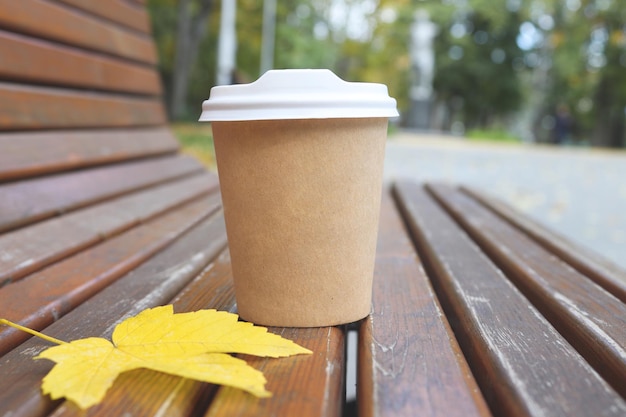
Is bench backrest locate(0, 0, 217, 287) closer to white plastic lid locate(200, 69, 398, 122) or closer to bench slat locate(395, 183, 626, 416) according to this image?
white plastic lid locate(200, 69, 398, 122)

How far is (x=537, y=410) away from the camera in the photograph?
0.70m

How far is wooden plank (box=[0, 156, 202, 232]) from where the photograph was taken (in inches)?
57.9

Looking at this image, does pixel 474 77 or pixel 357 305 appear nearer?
pixel 357 305

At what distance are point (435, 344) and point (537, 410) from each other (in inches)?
9.7

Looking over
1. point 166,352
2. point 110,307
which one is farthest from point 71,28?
point 166,352

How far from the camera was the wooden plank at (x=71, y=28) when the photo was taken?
1.74m

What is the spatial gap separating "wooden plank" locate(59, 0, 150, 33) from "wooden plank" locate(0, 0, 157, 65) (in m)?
0.03

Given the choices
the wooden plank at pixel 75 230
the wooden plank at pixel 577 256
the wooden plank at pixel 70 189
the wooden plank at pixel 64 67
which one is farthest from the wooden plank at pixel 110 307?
the wooden plank at pixel 577 256

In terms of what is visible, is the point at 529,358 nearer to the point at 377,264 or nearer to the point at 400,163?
the point at 377,264

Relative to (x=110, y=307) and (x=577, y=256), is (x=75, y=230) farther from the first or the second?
(x=577, y=256)

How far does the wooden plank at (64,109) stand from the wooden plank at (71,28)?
0.18 meters

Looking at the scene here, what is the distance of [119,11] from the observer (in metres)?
2.65

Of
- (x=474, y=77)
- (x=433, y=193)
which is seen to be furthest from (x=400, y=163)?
(x=474, y=77)

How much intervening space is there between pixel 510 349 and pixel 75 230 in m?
1.13
